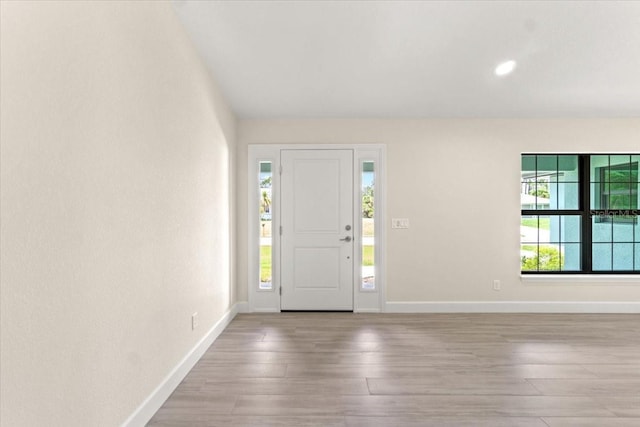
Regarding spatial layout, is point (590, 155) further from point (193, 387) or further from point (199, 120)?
point (193, 387)

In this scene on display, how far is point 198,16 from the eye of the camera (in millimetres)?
2957

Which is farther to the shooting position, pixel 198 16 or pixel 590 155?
pixel 590 155

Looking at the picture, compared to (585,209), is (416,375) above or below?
below

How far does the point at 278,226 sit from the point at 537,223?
3220 millimetres

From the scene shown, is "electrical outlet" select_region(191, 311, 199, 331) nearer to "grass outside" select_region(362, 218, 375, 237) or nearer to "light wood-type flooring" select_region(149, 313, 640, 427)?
"light wood-type flooring" select_region(149, 313, 640, 427)

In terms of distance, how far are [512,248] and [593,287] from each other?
3.61 feet

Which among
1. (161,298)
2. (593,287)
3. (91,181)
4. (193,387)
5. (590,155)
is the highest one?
(590,155)

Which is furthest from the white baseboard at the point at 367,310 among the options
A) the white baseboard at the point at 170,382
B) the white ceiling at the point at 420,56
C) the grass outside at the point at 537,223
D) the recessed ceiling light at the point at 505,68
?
the recessed ceiling light at the point at 505,68

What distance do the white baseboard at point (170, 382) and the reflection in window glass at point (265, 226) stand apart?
98cm

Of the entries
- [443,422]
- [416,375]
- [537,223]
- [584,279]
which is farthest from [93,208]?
[584,279]

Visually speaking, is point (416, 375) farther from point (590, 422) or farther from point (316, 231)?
point (316, 231)

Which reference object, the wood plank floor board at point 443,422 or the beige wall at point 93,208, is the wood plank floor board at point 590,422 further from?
the beige wall at point 93,208

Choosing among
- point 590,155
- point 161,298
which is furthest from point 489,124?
point 161,298

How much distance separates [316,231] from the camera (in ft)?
15.8
